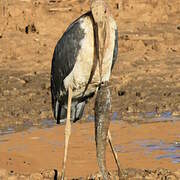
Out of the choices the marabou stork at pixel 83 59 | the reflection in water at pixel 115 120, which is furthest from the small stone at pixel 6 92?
the marabou stork at pixel 83 59

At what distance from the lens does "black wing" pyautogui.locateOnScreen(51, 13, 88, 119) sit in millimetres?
6363

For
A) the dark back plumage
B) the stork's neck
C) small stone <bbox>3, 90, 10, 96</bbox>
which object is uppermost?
the stork's neck

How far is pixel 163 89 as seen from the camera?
11.9 meters

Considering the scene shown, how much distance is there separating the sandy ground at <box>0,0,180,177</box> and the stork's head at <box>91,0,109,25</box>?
5.97 ft

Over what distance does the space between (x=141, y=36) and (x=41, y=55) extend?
217 centimetres

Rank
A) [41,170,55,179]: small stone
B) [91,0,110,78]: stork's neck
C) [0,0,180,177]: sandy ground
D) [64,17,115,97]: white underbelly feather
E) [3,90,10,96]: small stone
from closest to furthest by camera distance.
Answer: [91,0,110,78]: stork's neck, [64,17,115,97]: white underbelly feather, [41,170,55,179]: small stone, [0,0,180,177]: sandy ground, [3,90,10,96]: small stone

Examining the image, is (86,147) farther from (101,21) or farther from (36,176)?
(101,21)

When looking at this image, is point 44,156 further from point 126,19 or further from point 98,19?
point 126,19

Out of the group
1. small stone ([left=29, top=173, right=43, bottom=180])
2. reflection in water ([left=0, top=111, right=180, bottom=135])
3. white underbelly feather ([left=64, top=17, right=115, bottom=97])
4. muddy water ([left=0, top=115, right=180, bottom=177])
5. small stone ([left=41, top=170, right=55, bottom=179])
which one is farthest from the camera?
reflection in water ([left=0, top=111, right=180, bottom=135])

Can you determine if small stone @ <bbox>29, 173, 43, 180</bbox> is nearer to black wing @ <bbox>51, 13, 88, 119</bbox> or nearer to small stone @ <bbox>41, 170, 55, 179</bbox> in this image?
small stone @ <bbox>41, 170, 55, 179</bbox>

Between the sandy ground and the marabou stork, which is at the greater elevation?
the marabou stork

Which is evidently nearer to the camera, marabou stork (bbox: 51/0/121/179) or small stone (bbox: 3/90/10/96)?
marabou stork (bbox: 51/0/121/179)

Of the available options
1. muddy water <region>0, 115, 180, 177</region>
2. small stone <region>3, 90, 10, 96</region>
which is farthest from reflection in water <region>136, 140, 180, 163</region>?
small stone <region>3, 90, 10, 96</region>

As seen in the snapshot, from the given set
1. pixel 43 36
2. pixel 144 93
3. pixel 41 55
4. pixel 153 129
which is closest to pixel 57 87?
pixel 153 129
